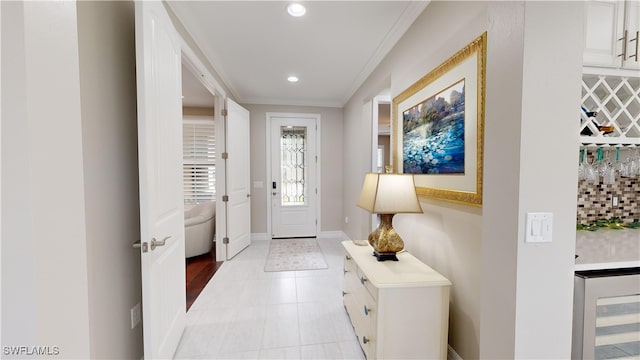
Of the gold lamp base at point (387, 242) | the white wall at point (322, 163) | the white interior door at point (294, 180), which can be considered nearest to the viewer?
the gold lamp base at point (387, 242)

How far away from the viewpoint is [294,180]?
15.7 feet

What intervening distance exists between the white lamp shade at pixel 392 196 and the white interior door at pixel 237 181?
2429mm

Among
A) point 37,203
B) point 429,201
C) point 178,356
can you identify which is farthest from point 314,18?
point 178,356

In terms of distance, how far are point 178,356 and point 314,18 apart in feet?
9.14

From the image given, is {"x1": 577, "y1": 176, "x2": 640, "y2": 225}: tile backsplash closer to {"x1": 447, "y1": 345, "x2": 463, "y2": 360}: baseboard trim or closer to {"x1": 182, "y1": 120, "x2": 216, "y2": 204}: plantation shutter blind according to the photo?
{"x1": 447, "y1": 345, "x2": 463, "y2": 360}: baseboard trim

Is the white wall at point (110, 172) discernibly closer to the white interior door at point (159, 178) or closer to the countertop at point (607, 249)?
the white interior door at point (159, 178)

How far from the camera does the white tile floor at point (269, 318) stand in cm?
179

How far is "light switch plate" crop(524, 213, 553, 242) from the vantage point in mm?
937

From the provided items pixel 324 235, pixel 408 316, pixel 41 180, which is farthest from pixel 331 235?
pixel 41 180

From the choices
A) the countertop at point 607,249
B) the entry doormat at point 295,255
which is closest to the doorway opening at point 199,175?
the entry doormat at point 295,255

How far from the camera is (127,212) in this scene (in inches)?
58.9

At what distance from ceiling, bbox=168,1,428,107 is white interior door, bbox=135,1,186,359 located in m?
0.67

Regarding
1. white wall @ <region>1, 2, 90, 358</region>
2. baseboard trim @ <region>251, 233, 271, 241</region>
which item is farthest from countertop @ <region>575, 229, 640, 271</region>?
baseboard trim @ <region>251, 233, 271, 241</region>

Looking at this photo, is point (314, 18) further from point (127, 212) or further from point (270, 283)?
point (270, 283)
